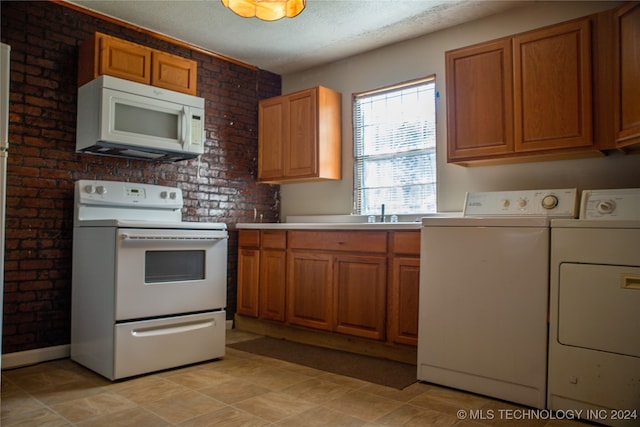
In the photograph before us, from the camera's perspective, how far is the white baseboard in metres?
2.94

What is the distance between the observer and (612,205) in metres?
2.41

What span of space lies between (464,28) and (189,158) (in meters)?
2.33

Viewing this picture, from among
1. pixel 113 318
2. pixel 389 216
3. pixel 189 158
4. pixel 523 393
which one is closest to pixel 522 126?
pixel 389 216

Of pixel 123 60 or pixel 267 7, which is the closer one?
pixel 267 7

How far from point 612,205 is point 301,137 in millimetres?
2498

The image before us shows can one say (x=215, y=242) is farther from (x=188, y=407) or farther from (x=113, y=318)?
(x=188, y=407)

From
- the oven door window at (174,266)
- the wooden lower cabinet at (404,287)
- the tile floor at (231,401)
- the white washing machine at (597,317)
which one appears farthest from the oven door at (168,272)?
the white washing machine at (597,317)

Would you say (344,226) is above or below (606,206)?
below

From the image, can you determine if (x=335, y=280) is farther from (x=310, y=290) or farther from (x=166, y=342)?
(x=166, y=342)

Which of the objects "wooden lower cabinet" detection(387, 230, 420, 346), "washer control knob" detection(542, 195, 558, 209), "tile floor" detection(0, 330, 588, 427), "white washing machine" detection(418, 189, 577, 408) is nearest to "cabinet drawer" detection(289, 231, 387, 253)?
"wooden lower cabinet" detection(387, 230, 420, 346)

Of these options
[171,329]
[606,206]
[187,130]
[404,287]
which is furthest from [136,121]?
[606,206]

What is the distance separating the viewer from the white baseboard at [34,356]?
2936 mm

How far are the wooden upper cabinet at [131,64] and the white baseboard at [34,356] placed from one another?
71.2 inches

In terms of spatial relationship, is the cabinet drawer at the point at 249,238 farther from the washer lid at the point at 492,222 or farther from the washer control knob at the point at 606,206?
the washer control knob at the point at 606,206
